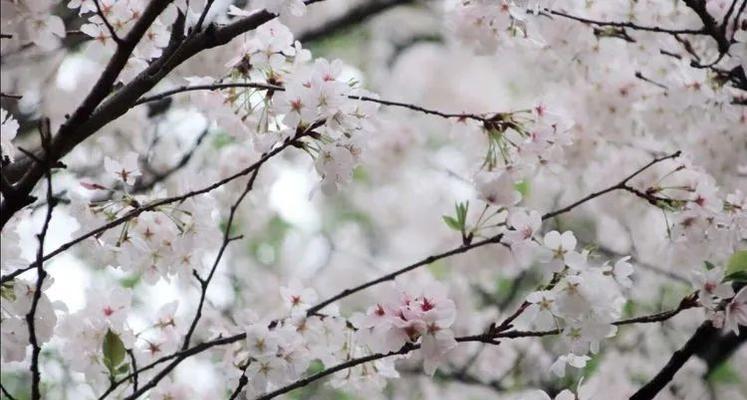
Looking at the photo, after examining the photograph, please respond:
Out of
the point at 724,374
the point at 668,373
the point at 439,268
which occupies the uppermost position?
the point at 668,373

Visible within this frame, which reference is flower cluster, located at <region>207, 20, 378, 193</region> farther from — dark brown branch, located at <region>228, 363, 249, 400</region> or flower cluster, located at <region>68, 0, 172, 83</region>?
dark brown branch, located at <region>228, 363, 249, 400</region>

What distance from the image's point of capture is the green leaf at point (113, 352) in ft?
5.32

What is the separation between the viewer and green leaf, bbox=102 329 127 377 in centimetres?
162

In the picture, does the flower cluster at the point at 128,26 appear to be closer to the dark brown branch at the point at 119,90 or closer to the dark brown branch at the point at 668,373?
the dark brown branch at the point at 119,90

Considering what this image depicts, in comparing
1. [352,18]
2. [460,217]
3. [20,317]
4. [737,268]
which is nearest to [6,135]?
[20,317]

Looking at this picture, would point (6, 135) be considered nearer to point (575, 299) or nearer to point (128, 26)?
point (128, 26)

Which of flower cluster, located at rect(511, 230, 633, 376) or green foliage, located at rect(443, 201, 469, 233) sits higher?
green foliage, located at rect(443, 201, 469, 233)

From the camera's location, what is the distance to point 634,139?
11.1 feet

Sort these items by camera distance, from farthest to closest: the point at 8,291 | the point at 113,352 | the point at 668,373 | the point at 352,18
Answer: the point at 352,18, the point at 113,352, the point at 668,373, the point at 8,291

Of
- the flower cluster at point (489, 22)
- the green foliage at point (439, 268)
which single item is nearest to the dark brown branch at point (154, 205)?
the flower cluster at point (489, 22)

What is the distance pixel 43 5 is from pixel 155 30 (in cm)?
40

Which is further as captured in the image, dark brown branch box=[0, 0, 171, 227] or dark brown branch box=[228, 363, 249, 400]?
dark brown branch box=[228, 363, 249, 400]

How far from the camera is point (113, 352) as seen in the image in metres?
1.62

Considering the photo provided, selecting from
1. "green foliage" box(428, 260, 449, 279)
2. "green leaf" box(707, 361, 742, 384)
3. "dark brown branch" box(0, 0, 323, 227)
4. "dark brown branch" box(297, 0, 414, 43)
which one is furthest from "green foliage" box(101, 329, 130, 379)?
"green foliage" box(428, 260, 449, 279)
